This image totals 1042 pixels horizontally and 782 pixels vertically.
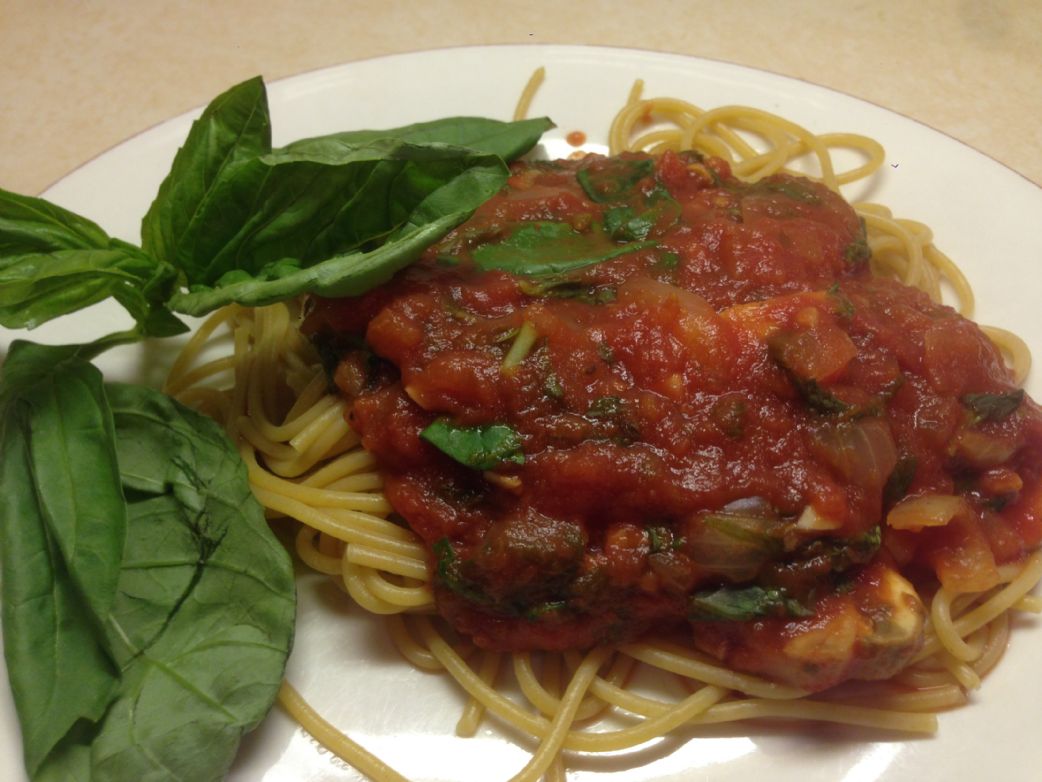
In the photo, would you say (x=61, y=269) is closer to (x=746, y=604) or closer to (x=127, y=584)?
(x=127, y=584)

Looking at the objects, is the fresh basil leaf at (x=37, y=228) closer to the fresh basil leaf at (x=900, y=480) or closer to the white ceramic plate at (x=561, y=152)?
the white ceramic plate at (x=561, y=152)

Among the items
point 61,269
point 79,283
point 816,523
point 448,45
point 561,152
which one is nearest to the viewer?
point 816,523

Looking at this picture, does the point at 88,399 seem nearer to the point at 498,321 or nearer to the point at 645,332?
the point at 498,321

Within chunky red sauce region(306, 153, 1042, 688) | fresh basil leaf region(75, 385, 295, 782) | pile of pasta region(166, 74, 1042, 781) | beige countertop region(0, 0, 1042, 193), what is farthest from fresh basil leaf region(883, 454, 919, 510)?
beige countertop region(0, 0, 1042, 193)

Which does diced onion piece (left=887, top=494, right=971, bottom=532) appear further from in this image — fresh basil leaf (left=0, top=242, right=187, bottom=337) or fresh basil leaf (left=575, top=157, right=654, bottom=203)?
fresh basil leaf (left=0, top=242, right=187, bottom=337)

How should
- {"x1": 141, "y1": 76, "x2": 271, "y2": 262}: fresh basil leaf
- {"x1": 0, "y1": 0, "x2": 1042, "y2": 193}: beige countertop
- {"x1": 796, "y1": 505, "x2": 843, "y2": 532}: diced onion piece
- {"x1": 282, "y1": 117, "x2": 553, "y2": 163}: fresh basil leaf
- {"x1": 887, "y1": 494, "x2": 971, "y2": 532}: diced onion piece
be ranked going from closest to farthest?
{"x1": 796, "y1": 505, "x2": 843, "y2": 532}: diced onion piece
{"x1": 887, "y1": 494, "x2": 971, "y2": 532}: diced onion piece
{"x1": 141, "y1": 76, "x2": 271, "y2": 262}: fresh basil leaf
{"x1": 282, "y1": 117, "x2": 553, "y2": 163}: fresh basil leaf
{"x1": 0, "y1": 0, "x2": 1042, "y2": 193}: beige countertop

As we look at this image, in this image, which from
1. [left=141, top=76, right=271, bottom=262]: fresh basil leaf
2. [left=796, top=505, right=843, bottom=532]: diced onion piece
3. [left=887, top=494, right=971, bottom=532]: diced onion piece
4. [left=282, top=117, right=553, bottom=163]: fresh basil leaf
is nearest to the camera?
[left=796, top=505, right=843, bottom=532]: diced onion piece

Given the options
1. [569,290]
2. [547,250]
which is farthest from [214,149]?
[569,290]

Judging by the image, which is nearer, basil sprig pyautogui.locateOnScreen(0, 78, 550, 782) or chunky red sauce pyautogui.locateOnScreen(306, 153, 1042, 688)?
basil sprig pyautogui.locateOnScreen(0, 78, 550, 782)

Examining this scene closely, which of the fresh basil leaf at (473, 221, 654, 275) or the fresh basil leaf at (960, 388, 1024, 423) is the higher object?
the fresh basil leaf at (473, 221, 654, 275)
